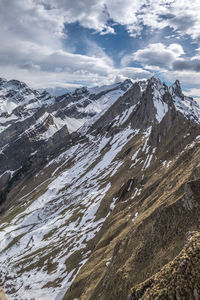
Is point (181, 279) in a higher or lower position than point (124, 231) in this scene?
higher

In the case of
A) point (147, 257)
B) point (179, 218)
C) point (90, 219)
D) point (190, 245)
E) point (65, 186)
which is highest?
point (190, 245)

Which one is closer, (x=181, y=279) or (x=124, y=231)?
(x=181, y=279)

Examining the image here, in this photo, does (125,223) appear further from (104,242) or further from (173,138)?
(173,138)

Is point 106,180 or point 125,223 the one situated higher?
point 125,223

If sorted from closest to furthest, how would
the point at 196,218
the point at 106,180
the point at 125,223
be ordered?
the point at 196,218, the point at 125,223, the point at 106,180

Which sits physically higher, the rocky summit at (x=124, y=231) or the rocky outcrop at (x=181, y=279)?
the rocky outcrop at (x=181, y=279)

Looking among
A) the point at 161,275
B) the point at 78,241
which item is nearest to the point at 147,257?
the point at 161,275

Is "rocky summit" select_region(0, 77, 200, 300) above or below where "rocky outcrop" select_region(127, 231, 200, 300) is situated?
below

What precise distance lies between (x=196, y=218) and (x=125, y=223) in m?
29.9

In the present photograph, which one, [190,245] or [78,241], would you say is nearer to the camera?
[190,245]

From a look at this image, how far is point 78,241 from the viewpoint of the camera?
73.4 m

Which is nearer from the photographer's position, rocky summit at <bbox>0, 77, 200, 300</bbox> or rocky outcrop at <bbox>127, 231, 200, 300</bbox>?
rocky outcrop at <bbox>127, 231, 200, 300</bbox>

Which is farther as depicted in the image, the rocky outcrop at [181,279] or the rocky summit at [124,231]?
the rocky summit at [124,231]

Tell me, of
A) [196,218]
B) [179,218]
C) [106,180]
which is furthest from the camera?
[106,180]
